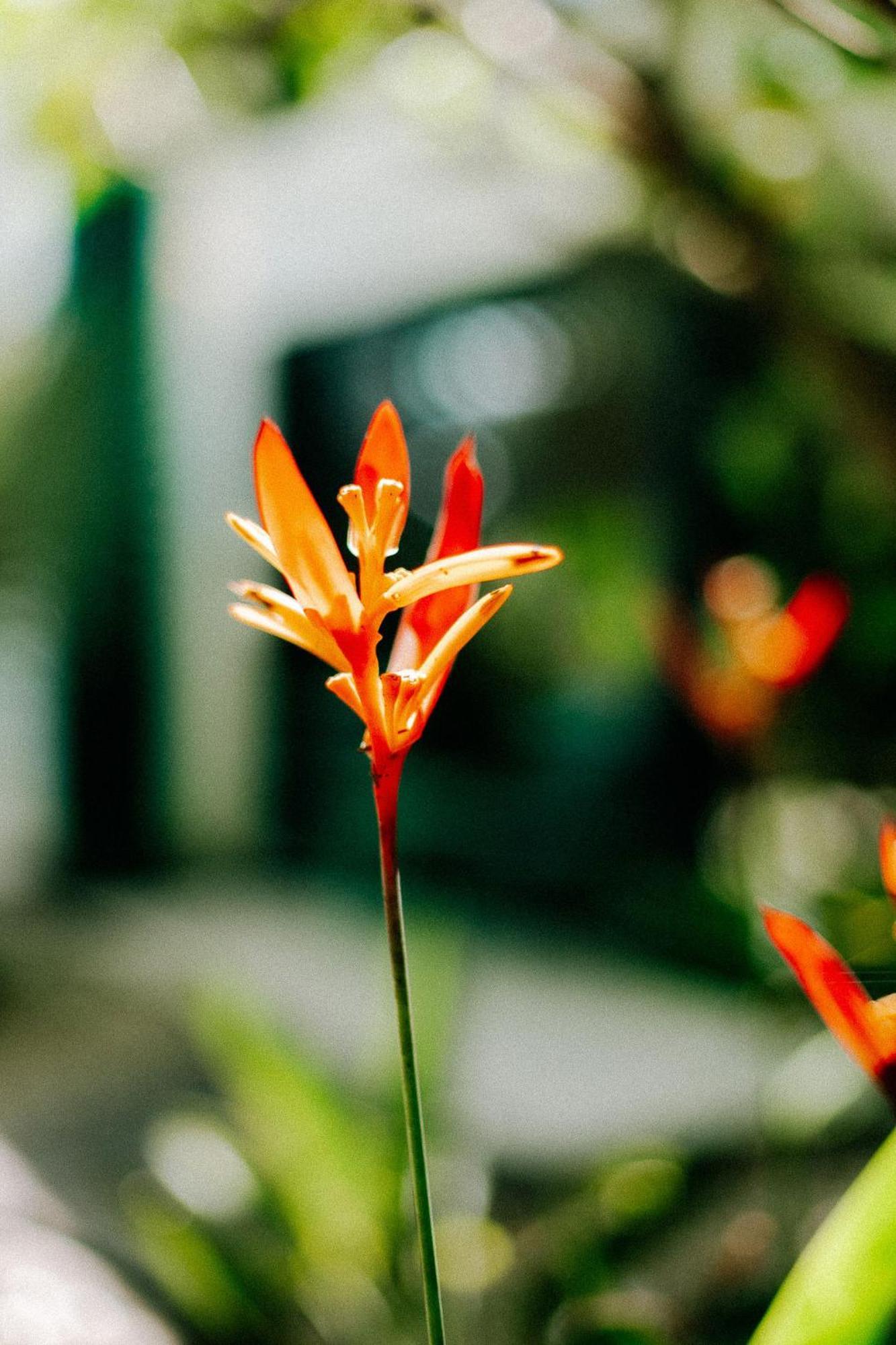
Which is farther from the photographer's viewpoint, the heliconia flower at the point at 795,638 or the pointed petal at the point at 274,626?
the heliconia flower at the point at 795,638

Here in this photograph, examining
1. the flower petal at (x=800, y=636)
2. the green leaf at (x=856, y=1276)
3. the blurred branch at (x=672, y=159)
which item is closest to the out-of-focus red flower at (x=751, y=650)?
the flower petal at (x=800, y=636)

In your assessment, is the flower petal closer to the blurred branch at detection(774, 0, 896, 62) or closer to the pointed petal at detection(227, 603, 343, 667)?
the blurred branch at detection(774, 0, 896, 62)

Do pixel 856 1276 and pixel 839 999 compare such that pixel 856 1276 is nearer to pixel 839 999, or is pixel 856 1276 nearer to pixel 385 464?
pixel 839 999

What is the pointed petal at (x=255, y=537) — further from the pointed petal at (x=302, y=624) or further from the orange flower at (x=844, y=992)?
the orange flower at (x=844, y=992)

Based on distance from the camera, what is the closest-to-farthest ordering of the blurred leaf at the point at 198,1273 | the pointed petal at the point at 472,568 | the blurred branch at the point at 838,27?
1. the pointed petal at the point at 472,568
2. the blurred branch at the point at 838,27
3. the blurred leaf at the point at 198,1273

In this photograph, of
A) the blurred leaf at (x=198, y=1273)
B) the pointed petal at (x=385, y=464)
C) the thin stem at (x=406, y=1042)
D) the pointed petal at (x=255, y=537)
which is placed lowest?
the blurred leaf at (x=198, y=1273)

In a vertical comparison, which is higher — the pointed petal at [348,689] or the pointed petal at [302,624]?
the pointed petal at [302,624]

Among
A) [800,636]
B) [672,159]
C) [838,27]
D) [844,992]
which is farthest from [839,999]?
[672,159]
